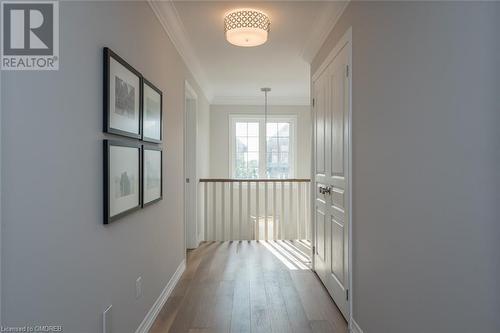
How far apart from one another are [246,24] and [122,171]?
1.54m

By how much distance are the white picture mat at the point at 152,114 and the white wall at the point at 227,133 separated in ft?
12.1

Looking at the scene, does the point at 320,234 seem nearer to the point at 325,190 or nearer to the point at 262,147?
the point at 325,190

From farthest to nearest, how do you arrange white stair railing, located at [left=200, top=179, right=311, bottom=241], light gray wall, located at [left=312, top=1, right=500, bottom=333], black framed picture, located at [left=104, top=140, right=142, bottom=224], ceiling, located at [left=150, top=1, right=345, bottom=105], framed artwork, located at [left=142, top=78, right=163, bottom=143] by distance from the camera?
1. white stair railing, located at [left=200, top=179, right=311, bottom=241]
2. ceiling, located at [left=150, top=1, right=345, bottom=105]
3. framed artwork, located at [left=142, top=78, right=163, bottom=143]
4. black framed picture, located at [left=104, top=140, right=142, bottom=224]
5. light gray wall, located at [left=312, top=1, right=500, bottom=333]

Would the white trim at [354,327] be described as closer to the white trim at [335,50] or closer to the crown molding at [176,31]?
the white trim at [335,50]

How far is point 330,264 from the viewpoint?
275 cm

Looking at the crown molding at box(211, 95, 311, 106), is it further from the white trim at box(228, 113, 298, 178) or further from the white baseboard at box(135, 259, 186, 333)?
the white baseboard at box(135, 259, 186, 333)

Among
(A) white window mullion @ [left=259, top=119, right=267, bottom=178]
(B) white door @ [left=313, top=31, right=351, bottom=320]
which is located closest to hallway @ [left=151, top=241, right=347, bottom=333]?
(B) white door @ [left=313, top=31, right=351, bottom=320]

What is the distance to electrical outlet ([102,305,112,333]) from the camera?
154 cm

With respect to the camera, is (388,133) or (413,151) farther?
(388,133)

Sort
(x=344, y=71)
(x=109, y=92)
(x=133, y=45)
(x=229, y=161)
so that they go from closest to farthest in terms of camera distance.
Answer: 1. (x=109, y=92)
2. (x=133, y=45)
3. (x=344, y=71)
4. (x=229, y=161)

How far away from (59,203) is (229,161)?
194 inches

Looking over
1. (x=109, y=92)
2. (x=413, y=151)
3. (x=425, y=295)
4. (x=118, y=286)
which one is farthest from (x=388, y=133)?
(x=118, y=286)

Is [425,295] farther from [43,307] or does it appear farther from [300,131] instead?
[300,131]

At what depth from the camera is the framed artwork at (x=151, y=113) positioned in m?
2.10
